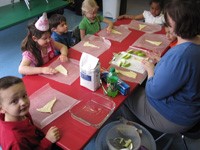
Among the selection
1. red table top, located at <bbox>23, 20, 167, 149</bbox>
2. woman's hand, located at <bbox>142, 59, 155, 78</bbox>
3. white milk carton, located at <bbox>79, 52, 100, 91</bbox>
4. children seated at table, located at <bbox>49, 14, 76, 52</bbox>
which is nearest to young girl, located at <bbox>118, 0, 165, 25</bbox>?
red table top, located at <bbox>23, 20, 167, 149</bbox>

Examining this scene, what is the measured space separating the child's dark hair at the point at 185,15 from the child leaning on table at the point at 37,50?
0.80 m

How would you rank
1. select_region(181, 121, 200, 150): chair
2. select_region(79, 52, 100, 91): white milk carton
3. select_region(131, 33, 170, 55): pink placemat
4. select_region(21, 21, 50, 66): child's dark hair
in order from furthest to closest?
select_region(131, 33, 170, 55): pink placemat
select_region(21, 21, 50, 66): child's dark hair
select_region(181, 121, 200, 150): chair
select_region(79, 52, 100, 91): white milk carton

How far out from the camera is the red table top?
3.20ft

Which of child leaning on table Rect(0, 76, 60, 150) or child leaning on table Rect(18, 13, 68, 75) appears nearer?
child leaning on table Rect(0, 76, 60, 150)

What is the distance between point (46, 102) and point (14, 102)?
0.23m

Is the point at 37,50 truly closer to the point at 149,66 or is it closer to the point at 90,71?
the point at 90,71

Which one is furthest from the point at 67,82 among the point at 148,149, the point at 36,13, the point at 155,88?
the point at 36,13

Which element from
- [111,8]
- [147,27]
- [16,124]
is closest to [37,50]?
[16,124]

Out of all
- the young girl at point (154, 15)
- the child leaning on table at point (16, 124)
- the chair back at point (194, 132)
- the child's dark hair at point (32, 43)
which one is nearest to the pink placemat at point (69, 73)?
the child's dark hair at point (32, 43)

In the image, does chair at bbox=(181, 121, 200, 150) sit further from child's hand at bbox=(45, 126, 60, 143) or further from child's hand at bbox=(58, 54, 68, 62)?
child's hand at bbox=(58, 54, 68, 62)

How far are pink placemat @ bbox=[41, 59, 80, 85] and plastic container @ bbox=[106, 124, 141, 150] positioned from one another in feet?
1.44

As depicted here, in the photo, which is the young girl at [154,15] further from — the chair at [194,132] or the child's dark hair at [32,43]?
the chair at [194,132]

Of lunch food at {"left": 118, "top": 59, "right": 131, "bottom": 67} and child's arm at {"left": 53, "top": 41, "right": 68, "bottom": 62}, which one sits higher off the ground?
child's arm at {"left": 53, "top": 41, "right": 68, "bottom": 62}

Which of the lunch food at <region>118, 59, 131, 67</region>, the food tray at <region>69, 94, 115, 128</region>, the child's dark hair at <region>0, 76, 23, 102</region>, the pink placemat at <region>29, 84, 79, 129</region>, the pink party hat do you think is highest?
the pink party hat
